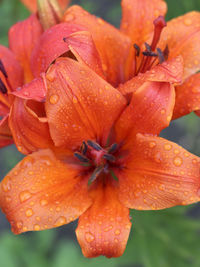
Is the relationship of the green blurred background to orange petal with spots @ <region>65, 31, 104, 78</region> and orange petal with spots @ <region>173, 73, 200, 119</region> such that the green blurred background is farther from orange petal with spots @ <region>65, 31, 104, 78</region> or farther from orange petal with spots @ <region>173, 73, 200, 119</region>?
orange petal with spots @ <region>65, 31, 104, 78</region>


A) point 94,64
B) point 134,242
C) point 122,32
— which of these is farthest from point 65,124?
point 134,242

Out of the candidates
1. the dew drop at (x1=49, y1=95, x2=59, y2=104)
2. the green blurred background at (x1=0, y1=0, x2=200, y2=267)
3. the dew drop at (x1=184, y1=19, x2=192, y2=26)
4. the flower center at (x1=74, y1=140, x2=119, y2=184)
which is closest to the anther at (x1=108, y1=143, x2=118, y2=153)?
the flower center at (x1=74, y1=140, x2=119, y2=184)

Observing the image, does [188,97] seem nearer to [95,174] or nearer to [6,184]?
[95,174]

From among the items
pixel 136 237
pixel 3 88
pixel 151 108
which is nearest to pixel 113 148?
pixel 151 108

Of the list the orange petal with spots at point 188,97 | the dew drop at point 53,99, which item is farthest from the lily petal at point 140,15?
the dew drop at point 53,99

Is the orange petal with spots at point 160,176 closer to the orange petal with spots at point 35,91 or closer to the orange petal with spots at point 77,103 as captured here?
the orange petal with spots at point 77,103

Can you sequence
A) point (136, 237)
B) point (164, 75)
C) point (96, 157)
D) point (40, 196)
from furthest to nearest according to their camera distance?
point (136, 237)
point (96, 157)
point (40, 196)
point (164, 75)
